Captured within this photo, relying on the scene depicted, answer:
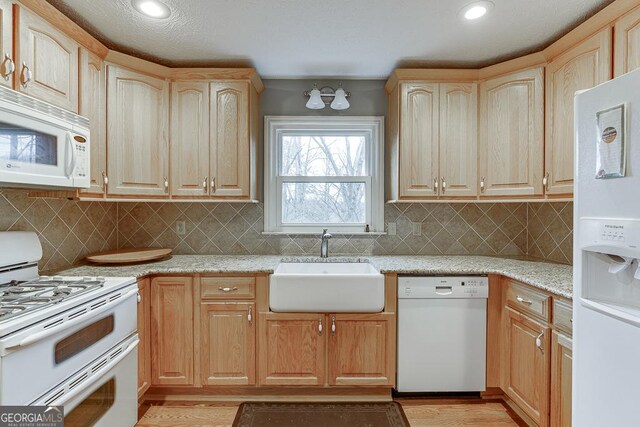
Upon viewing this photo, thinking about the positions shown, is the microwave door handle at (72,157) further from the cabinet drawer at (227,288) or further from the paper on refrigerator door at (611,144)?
the paper on refrigerator door at (611,144)

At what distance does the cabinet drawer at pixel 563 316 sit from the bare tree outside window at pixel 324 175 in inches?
57.1

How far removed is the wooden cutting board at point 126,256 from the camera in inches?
81.4

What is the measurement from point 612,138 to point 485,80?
146cm

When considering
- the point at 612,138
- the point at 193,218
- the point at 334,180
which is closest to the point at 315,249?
the point at 334,180

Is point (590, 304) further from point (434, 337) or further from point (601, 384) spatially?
point (434, 337)

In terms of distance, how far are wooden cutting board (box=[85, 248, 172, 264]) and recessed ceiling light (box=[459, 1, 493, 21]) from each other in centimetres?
240

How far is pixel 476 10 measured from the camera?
1.71 m

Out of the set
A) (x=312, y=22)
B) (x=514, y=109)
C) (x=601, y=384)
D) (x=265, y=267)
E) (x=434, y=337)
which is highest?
(x=312, y=22)

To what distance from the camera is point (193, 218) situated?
8.59 ft

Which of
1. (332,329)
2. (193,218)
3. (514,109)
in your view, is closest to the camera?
(332,329)

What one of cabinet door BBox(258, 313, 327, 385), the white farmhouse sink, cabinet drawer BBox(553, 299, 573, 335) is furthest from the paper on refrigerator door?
cabinet door BBox(258, 313, 327, 385)

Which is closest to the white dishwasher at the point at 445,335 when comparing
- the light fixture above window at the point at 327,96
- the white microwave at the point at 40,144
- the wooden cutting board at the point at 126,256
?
the light fixture above window at the point at 327,96

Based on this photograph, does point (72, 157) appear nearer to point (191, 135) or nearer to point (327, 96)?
point (191, 135)

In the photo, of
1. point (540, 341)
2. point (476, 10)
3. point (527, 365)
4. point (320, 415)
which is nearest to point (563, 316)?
point (540, 341)
